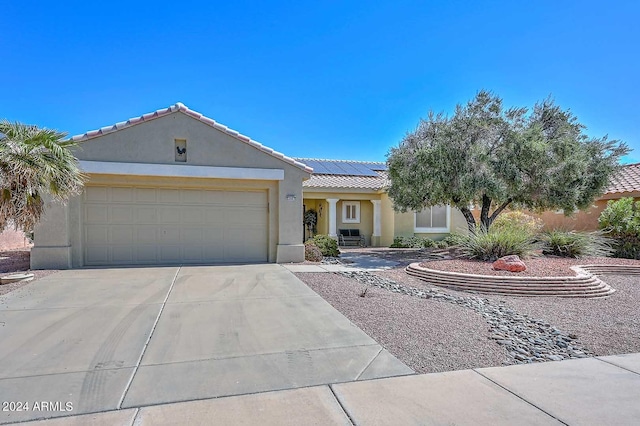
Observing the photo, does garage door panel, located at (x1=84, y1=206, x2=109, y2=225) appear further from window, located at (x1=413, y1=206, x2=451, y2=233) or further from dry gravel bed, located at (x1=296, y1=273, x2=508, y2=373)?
window, located at (x1=413, y1=206, x2=451, y2=233)

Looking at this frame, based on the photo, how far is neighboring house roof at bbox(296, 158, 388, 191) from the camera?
18.3m

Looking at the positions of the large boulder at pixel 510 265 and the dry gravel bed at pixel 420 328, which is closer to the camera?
the dry gravel bed at pixel 420 328

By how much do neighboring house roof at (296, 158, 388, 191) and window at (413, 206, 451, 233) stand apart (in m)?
2.61

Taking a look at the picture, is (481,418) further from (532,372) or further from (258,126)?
(258,126)

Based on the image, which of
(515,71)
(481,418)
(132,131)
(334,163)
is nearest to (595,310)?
(481,418)

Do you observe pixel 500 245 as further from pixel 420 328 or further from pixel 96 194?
pixel 96 194

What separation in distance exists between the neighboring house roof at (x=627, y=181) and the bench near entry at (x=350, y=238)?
10782mm

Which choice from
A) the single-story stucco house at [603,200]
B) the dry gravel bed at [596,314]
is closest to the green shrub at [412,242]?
the single-story stucco house at [603,200]

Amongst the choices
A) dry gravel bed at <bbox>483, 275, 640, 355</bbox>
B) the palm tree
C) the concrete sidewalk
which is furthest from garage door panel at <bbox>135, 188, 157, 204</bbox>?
dry gravel bed at <bbox>483, 275, 640, 355</bbox>

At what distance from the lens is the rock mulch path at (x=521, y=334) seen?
4.54 metres

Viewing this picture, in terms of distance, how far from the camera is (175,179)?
10.9 meters

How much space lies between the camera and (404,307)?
648 centimetres

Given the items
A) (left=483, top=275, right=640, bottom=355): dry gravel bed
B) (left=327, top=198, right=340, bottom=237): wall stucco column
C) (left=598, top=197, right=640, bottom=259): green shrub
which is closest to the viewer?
(left=483, top=275, right=640, bottom=355): dry gravel bed

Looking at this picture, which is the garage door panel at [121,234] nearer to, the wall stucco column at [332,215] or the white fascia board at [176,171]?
the white fascia board at [176,171]
